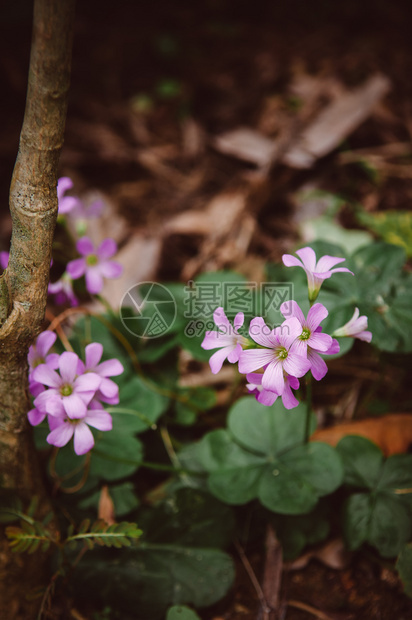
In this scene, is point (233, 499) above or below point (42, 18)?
below

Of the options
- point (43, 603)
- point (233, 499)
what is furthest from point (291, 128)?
point (43, 603)

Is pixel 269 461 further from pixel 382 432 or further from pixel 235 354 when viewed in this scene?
pixel 235 354

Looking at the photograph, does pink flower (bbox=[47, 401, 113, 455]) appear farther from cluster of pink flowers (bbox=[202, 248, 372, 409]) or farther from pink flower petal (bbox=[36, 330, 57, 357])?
cluster of pink flowers (bbox=[202, 248, 372, 409])

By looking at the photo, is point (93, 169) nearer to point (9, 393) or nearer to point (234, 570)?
point (9, 393)

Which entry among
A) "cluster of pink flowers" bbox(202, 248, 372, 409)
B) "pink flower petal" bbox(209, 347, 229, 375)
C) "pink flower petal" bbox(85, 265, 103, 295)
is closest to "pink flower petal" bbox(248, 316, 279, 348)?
"cluster of pink flowers" bbox(202, 248, 372, 409)

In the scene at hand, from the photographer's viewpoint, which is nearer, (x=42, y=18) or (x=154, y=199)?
(x=42, y=18)

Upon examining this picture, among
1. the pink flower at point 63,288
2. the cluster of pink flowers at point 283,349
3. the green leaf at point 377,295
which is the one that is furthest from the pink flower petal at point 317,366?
the pink flower at point 63,288
